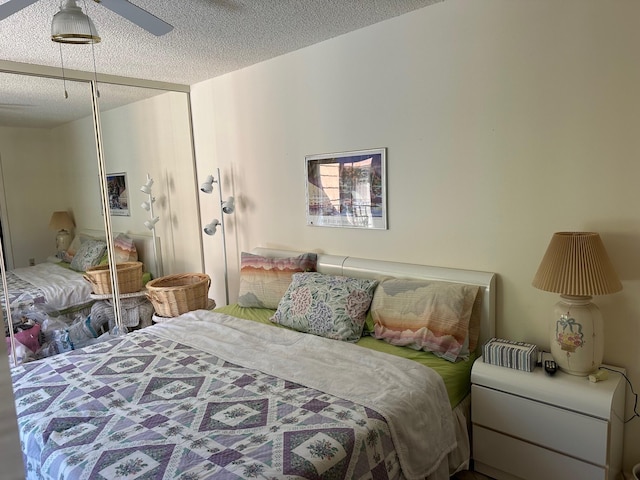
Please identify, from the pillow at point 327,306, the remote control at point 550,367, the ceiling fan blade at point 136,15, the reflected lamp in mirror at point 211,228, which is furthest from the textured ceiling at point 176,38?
the remote control at point 550,367

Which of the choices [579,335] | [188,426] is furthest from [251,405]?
[579,335]

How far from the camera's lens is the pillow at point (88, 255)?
3.29 meters

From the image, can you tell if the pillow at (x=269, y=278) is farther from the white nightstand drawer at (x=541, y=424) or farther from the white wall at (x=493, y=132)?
the white nightstand drawer at (x=541, y=424)

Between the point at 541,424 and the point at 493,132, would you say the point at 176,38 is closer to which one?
the point at 493,132

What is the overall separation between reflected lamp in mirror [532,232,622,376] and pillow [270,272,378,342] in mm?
942

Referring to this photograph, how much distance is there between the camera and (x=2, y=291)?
2889 millimetres

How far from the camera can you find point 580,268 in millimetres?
1812

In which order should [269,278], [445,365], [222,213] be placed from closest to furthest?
1. [445,365]
2. [269,278]
3. [222,213]

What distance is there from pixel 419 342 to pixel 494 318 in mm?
439

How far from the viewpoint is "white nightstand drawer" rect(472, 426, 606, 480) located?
1.82 m

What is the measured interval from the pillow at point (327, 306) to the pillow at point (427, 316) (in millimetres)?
104

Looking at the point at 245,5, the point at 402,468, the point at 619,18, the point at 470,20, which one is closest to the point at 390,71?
the point at 470,20

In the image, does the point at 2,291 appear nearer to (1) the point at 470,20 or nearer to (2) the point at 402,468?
(2) the point at 402,468

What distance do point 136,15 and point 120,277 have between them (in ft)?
7.45
